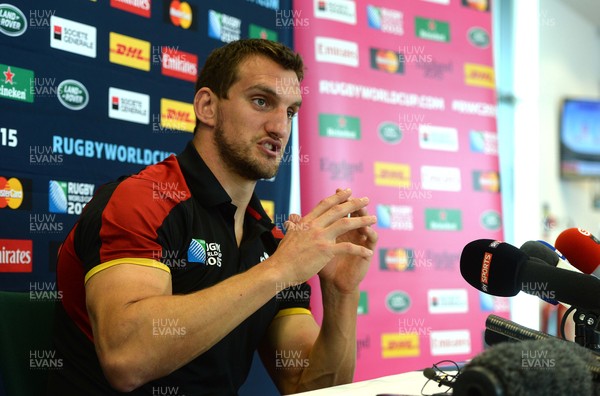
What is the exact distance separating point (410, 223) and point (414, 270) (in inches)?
10.3

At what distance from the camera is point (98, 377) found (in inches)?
59.9

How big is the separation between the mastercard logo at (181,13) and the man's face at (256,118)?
3.42 ft

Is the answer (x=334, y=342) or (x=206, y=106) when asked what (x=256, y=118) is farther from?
(x=334, y=342)

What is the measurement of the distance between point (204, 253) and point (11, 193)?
970 mm

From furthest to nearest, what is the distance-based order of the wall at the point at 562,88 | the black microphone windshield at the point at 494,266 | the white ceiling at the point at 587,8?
the white ceiling at the point at 587,8 < the wall at the point at 562,88 < the black microphone windshield at the point at 494,266

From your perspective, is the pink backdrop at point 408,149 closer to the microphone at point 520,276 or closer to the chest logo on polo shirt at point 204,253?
the chest logo on polo shirt at point 204,253

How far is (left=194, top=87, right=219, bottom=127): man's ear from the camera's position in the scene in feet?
6.44

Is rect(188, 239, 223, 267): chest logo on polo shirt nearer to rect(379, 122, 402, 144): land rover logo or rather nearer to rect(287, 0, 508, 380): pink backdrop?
rect(287, 0, 508, 380): pink backdrop

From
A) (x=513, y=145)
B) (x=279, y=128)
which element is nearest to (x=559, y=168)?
(x=513, y=145)

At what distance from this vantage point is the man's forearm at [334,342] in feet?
5.85

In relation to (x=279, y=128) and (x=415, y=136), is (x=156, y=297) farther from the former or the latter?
(x=415, y=136)

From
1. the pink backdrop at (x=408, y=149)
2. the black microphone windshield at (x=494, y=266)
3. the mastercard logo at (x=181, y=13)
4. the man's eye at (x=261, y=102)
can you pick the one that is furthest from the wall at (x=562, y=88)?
the black microphone windshield at (x=494, y=266)

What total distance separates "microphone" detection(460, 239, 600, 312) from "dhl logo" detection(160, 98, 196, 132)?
1802mm

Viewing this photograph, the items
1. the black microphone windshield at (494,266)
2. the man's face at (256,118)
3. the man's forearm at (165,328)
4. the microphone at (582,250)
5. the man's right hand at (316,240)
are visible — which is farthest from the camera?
the man's face at (256,118)
